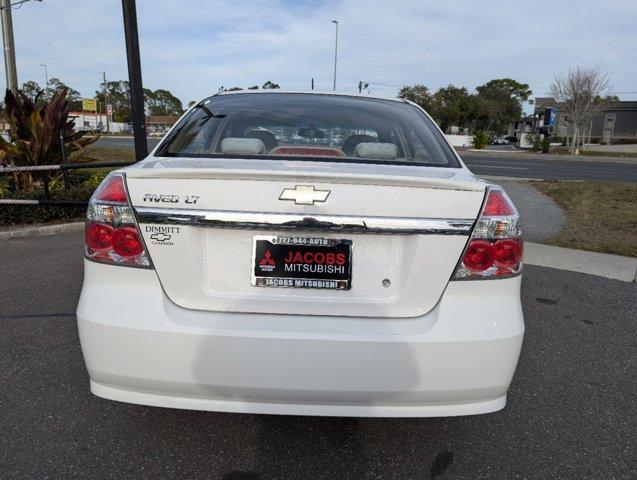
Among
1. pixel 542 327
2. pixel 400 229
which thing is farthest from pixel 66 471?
pixel 542 327

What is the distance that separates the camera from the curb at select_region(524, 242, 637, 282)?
555cm

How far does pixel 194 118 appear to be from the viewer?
3213mm

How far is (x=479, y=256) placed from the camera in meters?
2.06

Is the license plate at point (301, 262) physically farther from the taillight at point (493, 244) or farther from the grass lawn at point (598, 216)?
the grass lawn at point (598, 216)

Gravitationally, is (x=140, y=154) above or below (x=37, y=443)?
above

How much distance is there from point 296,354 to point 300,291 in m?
0.24

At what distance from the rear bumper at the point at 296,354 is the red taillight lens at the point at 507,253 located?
0.29 feet

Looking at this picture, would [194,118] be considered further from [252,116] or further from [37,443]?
[37,443]

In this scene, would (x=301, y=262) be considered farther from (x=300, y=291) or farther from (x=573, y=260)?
(x=573, y=260)

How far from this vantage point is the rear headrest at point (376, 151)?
111 inches

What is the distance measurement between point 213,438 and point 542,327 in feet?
8.72

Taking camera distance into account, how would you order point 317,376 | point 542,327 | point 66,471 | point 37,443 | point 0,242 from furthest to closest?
point 0,242 → point 542,327 → point 37,443 → point 66,471 → point 317,376

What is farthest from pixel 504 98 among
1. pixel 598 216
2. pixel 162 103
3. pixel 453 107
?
pixel 598 216

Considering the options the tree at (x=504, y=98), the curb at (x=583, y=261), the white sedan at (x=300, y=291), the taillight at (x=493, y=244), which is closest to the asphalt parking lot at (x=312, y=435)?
the white sedan at (x=300, y=291)
